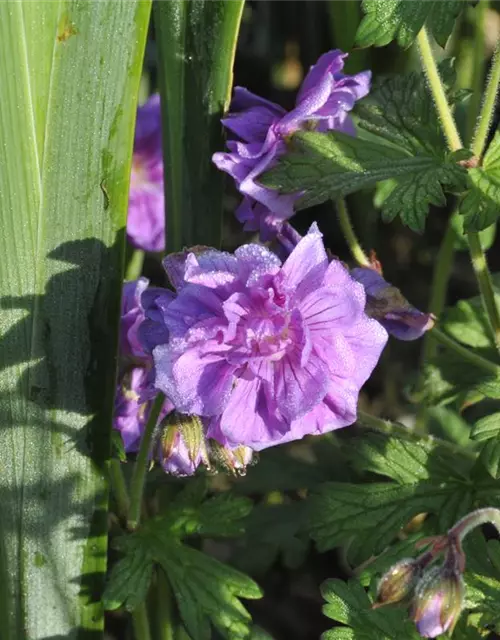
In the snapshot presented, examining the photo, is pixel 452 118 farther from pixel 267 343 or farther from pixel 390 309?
pixel 267 343

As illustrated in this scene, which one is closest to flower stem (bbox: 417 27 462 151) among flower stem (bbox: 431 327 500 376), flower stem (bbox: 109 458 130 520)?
flower stem (bbox: 431 327 500 376)

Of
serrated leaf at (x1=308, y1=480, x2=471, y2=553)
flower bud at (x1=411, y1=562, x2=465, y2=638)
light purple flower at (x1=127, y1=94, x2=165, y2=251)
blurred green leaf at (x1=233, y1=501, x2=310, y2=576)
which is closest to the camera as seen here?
flower bud at (x1=411, y1=562, x2=465, y2=638)

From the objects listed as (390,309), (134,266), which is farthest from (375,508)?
(134,266)

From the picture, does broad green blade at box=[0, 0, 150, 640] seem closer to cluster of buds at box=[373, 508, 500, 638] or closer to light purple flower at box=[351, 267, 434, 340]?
light purple flower at box=[351, 267, 434, 340]

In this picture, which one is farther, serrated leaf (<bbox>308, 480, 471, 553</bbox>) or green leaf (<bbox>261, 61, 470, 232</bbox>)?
serrated leaf (<bbox>308, 480, 471, 553</bbox>)

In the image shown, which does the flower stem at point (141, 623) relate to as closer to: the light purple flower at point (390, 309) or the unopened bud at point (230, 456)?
the unopened bud at point (230, 456)

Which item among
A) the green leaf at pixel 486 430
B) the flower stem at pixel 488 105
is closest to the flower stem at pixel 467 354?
the green leaf at pixel 486 430

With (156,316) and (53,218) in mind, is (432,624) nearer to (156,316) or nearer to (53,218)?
(156,316)
